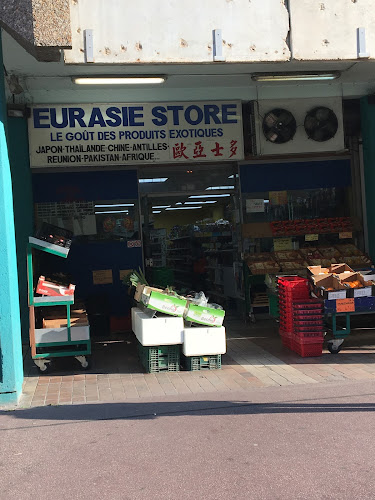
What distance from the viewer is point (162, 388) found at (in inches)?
265

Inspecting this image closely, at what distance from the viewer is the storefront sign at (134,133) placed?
946 centimetres

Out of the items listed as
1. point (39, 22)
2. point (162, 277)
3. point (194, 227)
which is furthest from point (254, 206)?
point (39, 22)

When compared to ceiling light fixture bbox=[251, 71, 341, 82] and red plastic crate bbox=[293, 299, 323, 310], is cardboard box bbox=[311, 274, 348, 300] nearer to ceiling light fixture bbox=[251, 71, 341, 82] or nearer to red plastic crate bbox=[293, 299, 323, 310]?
red plastic crate bbox=[293, 299, 323, 310]

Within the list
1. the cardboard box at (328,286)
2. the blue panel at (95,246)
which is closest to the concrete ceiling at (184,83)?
the blue panel at (95,246)

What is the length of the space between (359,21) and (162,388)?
5315 millimetres

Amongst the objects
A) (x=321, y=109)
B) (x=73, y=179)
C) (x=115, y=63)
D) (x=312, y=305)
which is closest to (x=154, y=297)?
(x=312, y=305)

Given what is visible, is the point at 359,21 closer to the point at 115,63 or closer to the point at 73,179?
the point at 115,63

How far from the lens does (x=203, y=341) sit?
24.1 feet

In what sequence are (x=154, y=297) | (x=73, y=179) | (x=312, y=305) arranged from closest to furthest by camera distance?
(x=154, y=297), (x=312, y=305), (x=73, y=179)

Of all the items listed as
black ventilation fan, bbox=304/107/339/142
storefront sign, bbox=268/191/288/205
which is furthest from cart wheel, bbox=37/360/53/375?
black ventilation fan, bbox=304/107/339/142

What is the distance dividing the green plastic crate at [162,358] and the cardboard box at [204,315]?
0.45 metres

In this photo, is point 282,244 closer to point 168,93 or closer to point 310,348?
point 310,348

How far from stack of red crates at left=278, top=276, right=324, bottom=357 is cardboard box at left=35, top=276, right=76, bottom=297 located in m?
3.20

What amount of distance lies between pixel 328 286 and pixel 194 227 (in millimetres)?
4324
